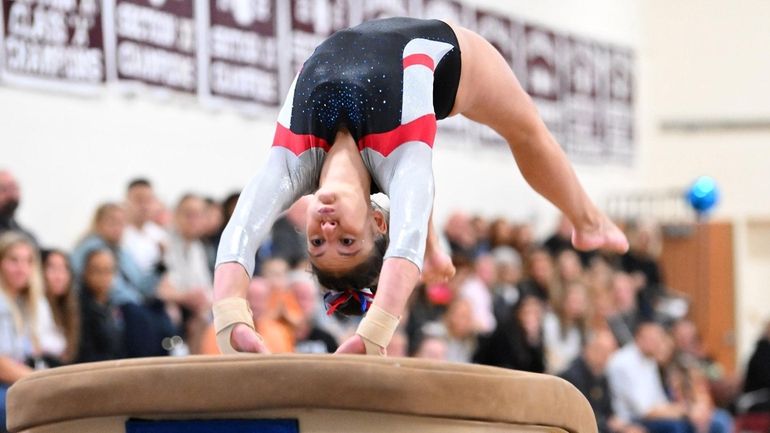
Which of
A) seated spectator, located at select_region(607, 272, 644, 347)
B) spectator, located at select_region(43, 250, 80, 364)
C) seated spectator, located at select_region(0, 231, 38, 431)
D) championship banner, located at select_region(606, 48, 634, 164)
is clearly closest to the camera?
seated spectator, located at select_region(0, 231, 38, 431)

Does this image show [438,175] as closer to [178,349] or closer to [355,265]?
[178,349]

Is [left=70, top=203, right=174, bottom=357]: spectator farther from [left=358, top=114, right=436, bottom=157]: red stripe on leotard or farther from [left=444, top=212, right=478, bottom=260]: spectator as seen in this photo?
[left=358, top=114, right=436, bottom=157]: red stripe on leotard

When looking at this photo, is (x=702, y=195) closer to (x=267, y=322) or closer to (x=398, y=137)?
(x=267, y=322)

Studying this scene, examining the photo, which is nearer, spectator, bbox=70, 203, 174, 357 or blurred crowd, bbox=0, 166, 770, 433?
blurred crowd, bbox=0, 166, 770, 433

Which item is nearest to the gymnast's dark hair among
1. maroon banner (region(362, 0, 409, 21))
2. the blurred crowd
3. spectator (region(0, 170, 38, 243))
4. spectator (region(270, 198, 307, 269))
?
the blurred crowd

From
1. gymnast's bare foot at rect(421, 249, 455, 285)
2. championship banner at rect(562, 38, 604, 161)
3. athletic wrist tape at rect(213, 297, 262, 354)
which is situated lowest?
athletic wrist tape at rect(213, 297, 262, 354)

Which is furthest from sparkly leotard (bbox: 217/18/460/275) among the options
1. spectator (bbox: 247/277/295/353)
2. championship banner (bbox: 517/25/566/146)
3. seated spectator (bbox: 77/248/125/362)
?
championship banner (bbox: 517/25/566/146)

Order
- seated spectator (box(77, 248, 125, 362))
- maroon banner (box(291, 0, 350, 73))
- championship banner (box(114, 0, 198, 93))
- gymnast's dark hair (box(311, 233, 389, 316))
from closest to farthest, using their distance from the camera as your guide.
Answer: gymnast's dark hair (box(311, 233, 389, 316)), seated spectator (box(77, 248, 125, 362)), championship banner (box(114, 0, 198, 93)), maroon banner (box(291, 0, 350, 73))

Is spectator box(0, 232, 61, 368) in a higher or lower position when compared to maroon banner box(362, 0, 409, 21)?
lower

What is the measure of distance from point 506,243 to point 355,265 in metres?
6.38

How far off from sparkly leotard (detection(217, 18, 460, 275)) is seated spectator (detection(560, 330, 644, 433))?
471cm

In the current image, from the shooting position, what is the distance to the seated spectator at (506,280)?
824 centimetres

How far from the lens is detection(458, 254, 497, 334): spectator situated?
789 cm

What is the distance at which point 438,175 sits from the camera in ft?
32.7
